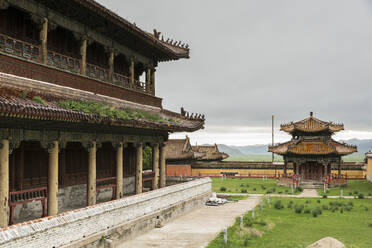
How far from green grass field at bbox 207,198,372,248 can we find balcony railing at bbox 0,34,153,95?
889cm

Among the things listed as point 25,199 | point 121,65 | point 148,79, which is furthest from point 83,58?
point 148,79

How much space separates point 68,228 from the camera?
38.6 feet

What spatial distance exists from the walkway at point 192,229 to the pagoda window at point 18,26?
336 inches

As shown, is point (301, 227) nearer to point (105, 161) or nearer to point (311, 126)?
point (105, 161)

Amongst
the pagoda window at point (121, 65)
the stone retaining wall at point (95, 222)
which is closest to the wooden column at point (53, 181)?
the stone retaining wall at point (95, 222)

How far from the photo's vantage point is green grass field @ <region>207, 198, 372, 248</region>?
15430 mm

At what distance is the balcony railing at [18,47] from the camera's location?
13405 mm

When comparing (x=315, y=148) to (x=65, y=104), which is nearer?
(x=65, y=104)

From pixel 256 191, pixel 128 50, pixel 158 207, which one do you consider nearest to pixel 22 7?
pixel 128 50

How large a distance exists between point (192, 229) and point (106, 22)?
31.7 feet

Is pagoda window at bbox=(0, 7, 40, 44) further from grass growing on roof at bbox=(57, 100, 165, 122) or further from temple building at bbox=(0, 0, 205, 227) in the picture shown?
grass growing on roof at bbox=(57, 100, 165, 122)

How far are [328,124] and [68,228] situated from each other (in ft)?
118

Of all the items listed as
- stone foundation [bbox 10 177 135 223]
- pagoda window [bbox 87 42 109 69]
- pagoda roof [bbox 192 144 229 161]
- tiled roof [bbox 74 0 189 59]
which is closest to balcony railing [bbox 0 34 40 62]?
tiled roof [bbox 74 0 189 59]

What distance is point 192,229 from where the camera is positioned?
17.6 meters
